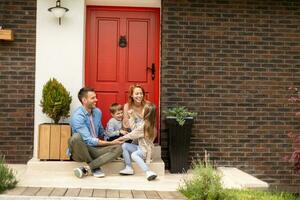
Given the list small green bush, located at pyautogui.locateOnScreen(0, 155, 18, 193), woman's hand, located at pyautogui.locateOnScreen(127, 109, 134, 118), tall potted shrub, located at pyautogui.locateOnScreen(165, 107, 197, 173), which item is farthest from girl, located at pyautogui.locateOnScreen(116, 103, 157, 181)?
small green bush, located at pyautogui.locateOnScreen(0, 155, 18, 193)

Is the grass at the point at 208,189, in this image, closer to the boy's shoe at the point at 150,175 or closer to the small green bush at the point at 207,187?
the small green bush at the point at 207,187

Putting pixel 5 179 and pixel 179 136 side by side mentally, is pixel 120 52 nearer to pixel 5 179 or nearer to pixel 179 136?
pixel 179 136

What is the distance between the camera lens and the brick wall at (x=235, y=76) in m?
7.48

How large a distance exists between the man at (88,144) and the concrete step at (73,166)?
0.26 m

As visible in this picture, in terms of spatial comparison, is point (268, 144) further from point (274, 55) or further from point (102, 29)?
point (102, 29)

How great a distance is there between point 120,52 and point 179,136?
69.7 inches

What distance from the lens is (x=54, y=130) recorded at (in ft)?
22.2

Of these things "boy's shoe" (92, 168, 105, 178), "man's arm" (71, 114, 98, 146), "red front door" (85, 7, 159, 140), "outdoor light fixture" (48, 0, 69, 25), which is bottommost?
"boy's shoe" (92, 168, 105, 178)

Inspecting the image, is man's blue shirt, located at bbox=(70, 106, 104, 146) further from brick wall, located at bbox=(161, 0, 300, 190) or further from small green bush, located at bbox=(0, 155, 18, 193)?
brick wall, located at bbox=(161, 0, 300, 190)

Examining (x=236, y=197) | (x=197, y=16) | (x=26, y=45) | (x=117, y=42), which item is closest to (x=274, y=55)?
(x=197, y=16)

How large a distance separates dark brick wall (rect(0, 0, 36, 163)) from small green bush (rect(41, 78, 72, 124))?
0.53 meters

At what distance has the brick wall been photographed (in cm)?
748

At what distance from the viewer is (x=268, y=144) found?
759cm

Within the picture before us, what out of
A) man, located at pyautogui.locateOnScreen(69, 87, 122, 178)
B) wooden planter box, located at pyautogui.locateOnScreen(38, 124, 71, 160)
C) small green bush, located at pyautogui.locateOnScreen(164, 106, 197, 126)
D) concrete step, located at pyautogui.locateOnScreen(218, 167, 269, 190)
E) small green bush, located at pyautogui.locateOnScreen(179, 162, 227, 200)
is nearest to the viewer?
small green bush, located at pyautogui.locateOnScreen(179, 162, 227, 200)
